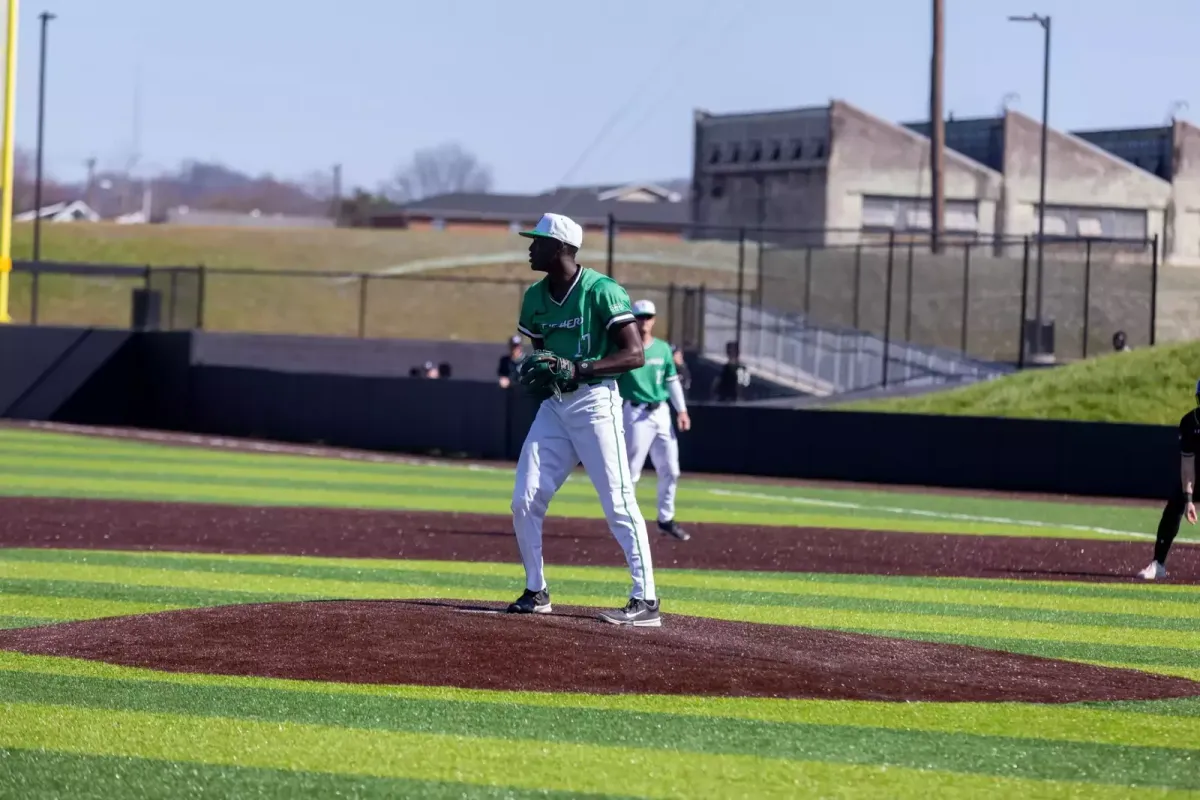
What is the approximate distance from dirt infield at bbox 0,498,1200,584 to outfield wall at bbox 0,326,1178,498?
285 inches

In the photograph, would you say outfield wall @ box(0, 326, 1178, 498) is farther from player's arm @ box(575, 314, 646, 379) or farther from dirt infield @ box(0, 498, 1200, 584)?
player's arm @ box(575, 314, 646, 379)

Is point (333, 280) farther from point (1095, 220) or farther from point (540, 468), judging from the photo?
point (540, 468)

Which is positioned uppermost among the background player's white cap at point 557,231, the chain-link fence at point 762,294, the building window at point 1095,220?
the building window at point 1095,220

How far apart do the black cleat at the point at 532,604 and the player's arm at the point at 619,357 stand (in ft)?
4.19

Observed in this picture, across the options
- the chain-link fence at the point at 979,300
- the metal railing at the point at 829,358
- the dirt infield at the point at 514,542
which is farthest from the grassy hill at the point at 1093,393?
the chain-link fence at the point at 979,300

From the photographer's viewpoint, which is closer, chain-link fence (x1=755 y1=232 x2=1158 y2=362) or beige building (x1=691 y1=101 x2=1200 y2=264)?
chain-link fence (x1=755 y1=232 x2=1158 y2=362)

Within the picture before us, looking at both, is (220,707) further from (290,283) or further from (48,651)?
(290,283)

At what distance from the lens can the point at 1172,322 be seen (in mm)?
47500

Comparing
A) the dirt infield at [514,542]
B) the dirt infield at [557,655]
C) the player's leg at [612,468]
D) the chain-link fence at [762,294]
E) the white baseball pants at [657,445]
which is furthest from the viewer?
the chain-link fence at [762,294]

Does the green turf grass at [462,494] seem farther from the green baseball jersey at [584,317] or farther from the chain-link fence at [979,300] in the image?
the chain-link fence at [979,300]

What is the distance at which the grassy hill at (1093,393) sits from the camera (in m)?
29.1

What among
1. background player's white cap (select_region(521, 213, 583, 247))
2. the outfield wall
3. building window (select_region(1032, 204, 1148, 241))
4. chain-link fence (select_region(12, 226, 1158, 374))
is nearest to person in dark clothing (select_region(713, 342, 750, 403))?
chain-link fence (select_region(12, 226, 1158, 374))

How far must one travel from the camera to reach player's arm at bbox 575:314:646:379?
30.1ft

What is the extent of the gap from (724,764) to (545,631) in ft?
8.48
